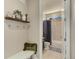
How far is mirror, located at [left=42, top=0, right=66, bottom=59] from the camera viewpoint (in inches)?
96.4

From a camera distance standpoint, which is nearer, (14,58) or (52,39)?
(14,58)

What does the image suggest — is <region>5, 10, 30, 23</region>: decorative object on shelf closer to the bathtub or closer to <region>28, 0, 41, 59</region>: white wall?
<region>28, 0, 41, 59</region>: white wall

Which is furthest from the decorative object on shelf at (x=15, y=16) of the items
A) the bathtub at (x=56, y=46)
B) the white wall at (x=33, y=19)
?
the bathtub at (x=56, y=46)

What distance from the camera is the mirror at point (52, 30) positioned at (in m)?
2.45

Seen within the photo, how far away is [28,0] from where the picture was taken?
2604mm

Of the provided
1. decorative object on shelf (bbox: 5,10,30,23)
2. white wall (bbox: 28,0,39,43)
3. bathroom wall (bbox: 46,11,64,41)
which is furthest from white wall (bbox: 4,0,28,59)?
bathroom wall (bbox: 46,11,64,41)

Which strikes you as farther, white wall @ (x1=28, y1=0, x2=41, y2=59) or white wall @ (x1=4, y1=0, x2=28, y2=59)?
white wall @ (x1=28, y1=0, x2=41, y2=59)

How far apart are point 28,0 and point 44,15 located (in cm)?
57

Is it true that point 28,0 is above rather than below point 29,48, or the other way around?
above

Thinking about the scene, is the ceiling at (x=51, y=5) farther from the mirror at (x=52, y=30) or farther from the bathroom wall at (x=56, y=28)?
the bathroom wall at (x=56, y=28)
